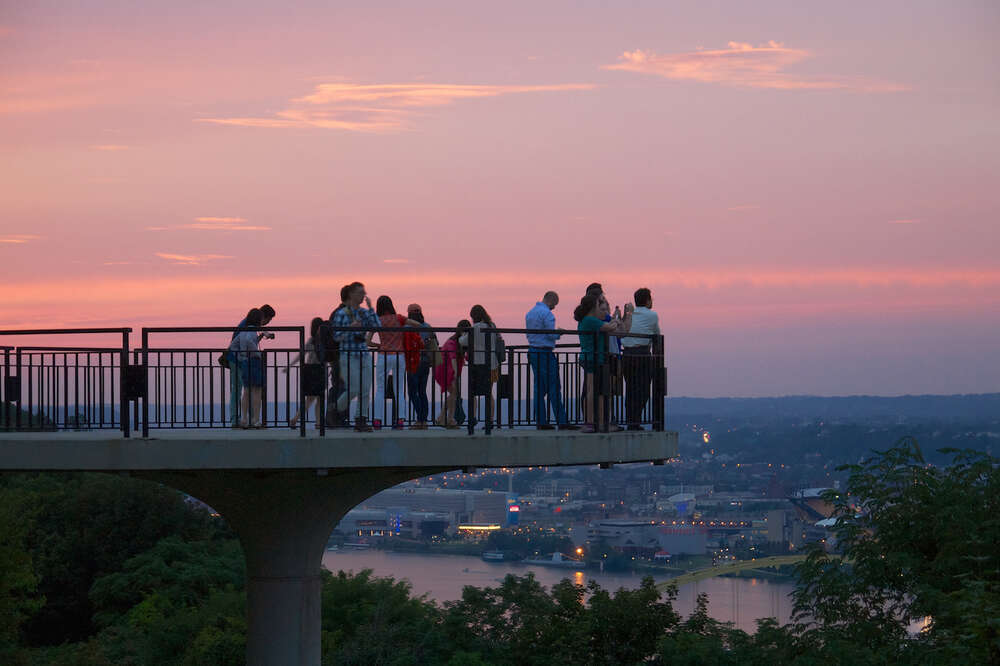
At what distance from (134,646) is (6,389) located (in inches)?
1290

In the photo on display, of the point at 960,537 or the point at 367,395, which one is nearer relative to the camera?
the point at 367,395

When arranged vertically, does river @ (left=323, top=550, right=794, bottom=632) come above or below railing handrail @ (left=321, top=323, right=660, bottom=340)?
below

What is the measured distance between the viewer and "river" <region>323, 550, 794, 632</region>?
114312 mm

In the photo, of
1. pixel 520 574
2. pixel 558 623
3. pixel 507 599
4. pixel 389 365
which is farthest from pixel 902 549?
pixel 520 574

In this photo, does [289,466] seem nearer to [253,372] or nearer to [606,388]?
[253,372]

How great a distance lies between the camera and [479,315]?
19500 mm

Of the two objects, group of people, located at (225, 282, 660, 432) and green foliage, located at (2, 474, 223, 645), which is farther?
green foliage, located at (2, 474, 223, 645)

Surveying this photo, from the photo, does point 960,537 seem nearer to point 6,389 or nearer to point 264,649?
point 264,649

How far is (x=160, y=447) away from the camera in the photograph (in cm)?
1691

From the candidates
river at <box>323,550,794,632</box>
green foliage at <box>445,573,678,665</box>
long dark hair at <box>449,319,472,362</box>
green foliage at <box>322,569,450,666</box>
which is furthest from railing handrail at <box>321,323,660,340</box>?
river at <box>323,550,794,632</box>

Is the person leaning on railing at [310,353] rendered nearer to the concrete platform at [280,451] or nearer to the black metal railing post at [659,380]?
the concrete platform at [280,451]

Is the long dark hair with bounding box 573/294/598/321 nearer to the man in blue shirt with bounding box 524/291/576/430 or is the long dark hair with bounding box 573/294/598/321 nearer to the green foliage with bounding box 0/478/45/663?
the man in blue shirt with bounding box 524/291/576/430

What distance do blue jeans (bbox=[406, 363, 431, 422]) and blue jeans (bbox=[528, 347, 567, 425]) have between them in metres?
1.54

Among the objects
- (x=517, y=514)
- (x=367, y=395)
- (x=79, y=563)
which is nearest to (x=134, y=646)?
(x=79, y=563)
